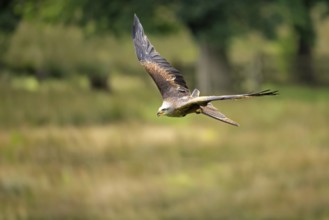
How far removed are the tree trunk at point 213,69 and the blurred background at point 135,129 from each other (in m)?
0.04

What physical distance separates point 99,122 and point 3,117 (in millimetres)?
2006

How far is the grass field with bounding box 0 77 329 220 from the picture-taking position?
15734 millimetres

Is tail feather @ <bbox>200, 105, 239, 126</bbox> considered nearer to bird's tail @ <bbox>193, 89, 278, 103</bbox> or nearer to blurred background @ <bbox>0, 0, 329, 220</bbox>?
bird's tail @ <bbox>193, 89, 278, 103</bbox>

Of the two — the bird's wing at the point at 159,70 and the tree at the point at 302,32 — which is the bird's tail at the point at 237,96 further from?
the tree at the point at 302,32

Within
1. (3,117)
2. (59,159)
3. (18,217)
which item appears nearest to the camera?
(18,217)

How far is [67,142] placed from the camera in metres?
18.2

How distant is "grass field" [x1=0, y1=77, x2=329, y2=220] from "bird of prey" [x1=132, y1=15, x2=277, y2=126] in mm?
10287

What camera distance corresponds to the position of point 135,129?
66.0 ft

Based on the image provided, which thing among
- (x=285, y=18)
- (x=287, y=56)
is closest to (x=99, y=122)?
(x=285, y=18)

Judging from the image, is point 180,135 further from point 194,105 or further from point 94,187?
point 194,105

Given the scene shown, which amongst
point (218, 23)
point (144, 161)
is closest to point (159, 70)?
point (144, 161)

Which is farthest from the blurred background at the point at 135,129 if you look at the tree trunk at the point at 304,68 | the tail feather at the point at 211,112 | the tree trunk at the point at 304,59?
the tail feather at the point at 211,112

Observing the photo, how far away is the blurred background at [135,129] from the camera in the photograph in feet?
52.6

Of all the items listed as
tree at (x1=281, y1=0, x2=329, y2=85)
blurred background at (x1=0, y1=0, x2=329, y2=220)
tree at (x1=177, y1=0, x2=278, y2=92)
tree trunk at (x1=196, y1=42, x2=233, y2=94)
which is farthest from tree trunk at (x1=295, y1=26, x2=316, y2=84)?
tree at (x1=177, y1=0, x2=278, y2=92)
